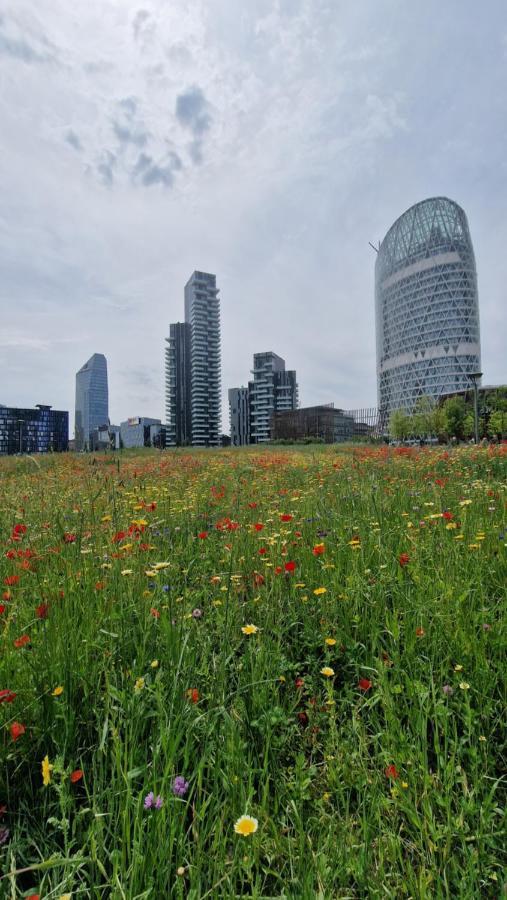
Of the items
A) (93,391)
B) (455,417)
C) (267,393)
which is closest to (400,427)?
(455,417)

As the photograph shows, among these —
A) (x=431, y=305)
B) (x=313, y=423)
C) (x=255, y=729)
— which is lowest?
(x=255, y=729)

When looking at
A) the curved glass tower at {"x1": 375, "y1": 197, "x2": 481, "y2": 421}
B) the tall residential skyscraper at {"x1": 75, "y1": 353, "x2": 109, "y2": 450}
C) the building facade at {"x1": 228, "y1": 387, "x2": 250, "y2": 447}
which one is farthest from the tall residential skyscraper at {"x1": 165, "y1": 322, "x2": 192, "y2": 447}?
the curved glass tower at {"x1": 375, "y1": 197, "x2": 481, "y2": 421}

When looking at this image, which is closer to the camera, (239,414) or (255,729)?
(255,729)

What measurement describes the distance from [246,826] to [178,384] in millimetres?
141013

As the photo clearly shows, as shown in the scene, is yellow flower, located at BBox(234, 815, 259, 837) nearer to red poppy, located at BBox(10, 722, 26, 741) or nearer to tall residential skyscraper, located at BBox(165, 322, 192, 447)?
red poppy, located at BBox(10, 722, 26, 741)

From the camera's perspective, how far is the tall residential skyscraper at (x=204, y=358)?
133500 millimetres

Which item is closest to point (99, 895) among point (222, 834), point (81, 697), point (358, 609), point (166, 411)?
point (222, 834)

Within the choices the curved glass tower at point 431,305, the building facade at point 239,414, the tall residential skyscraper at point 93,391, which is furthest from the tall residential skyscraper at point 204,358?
the curved glass tower at point 431,305

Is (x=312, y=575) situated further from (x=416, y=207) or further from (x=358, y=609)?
(x=416, y=207)

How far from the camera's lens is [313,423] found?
91.6m

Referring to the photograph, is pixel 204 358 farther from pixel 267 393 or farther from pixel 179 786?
pixel 179 786

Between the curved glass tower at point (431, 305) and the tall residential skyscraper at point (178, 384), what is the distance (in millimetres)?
68316

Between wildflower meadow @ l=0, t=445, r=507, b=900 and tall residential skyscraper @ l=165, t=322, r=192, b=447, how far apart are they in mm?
131776

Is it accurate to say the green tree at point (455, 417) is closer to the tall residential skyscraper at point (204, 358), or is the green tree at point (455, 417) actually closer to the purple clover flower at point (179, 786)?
the purple clover flower at point (179, 786)
